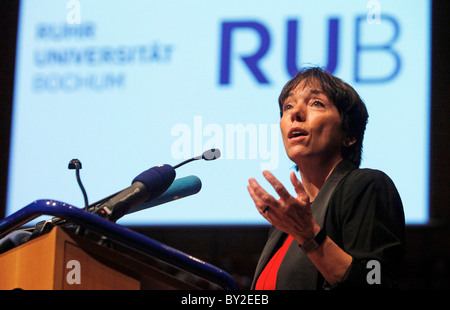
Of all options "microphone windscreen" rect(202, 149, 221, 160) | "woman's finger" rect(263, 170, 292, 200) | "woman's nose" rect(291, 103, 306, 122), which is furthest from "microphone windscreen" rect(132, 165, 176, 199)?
"woman's nose" rect(291, 103, 306, 122)

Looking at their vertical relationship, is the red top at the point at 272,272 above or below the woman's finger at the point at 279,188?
below

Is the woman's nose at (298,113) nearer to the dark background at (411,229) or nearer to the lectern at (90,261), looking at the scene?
the lectern at (90,261)

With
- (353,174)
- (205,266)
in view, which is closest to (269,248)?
(353,174)

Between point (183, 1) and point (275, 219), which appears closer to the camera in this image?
point (275, 219)

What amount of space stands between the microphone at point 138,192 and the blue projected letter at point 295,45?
6.75 feet

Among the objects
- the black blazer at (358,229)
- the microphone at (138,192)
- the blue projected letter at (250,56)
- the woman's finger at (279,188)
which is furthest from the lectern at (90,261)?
the blue projected letter at (250,56)

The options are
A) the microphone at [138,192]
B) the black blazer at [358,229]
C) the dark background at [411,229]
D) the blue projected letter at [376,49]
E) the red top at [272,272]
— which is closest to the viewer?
the microphone at [138,192]

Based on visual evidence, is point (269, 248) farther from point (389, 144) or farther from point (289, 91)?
point (389, 144)

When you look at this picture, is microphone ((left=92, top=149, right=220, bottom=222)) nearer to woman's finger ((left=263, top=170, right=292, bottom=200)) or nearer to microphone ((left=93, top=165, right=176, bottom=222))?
microphone ((left=93, top=165, right=176, bottom=222))

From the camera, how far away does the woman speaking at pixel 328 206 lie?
1278 millimetres

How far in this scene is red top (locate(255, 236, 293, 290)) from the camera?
5.05 feet

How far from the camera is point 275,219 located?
1.25 m

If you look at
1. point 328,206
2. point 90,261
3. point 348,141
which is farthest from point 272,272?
point 90,261

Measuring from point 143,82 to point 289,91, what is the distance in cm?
172
